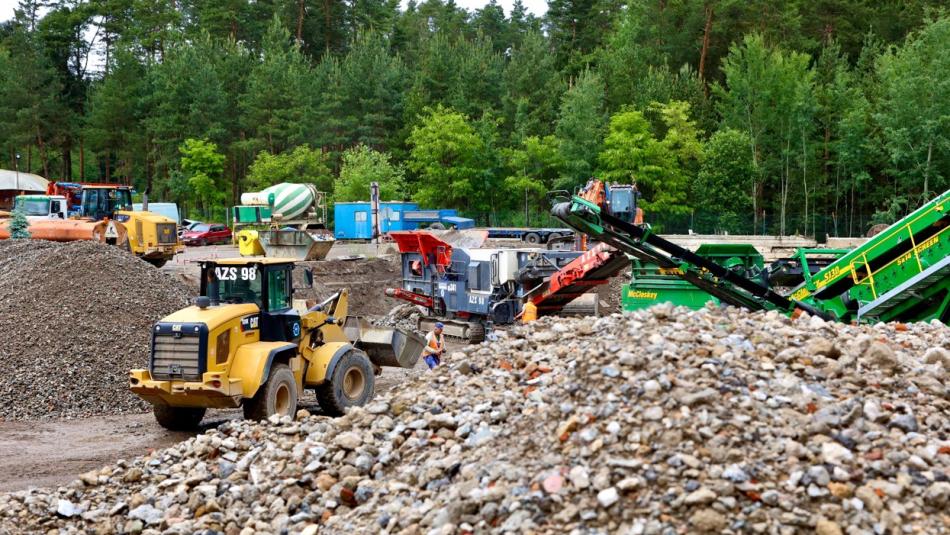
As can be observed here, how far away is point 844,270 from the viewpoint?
44.1 feet

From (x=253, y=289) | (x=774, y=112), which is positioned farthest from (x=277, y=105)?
(x=253, y=289)

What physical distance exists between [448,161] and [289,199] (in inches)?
495

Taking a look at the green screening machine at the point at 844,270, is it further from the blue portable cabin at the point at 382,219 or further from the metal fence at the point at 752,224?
the metal fence at the point at 752,224

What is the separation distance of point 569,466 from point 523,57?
5032 cm

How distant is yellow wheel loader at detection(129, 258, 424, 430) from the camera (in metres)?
11.8

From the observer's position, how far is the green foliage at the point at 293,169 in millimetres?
52781

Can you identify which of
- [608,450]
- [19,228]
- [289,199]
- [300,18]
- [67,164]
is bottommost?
[608,450]

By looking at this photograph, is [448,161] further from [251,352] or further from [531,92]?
[251,352]

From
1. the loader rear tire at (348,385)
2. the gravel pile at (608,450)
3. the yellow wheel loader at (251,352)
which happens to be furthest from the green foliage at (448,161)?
the gravel pile at (608,450)

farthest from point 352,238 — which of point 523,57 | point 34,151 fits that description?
point 34,151

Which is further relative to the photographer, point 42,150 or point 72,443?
point 42,150

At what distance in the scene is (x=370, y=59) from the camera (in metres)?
57.2

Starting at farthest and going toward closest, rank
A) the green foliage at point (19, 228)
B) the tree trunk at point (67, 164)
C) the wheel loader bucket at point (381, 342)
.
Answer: the tree trunk at point (67, 164) < the green foliage at point (19, 228) < the wheel loader bucket at point (381, 342)

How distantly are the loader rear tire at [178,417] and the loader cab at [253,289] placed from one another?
4.47ft
